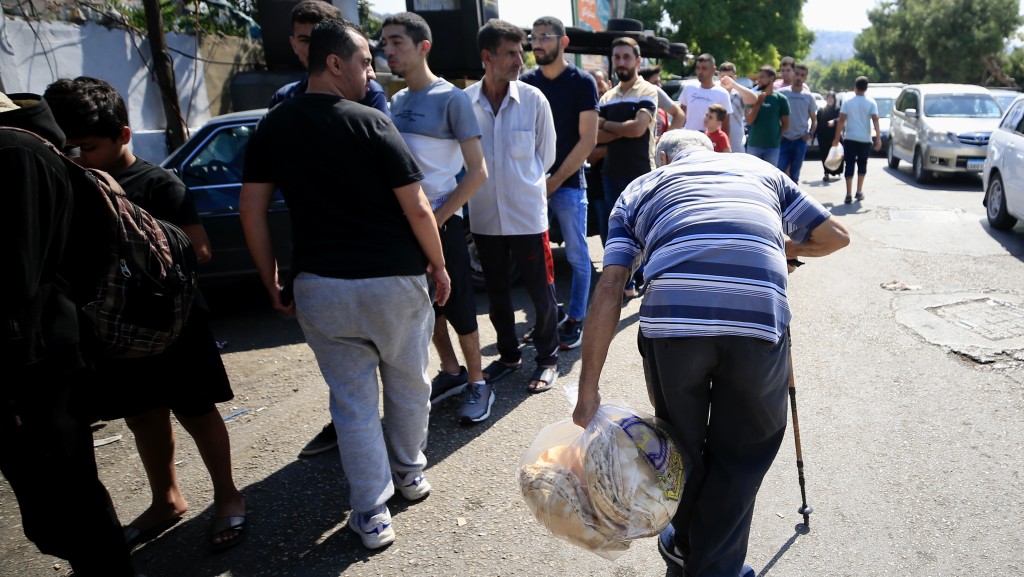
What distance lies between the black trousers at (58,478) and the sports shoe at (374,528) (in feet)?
2.83

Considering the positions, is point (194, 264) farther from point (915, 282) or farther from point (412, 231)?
point (915, 282)

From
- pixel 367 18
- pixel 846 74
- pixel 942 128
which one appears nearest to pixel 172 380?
pixel 942 128

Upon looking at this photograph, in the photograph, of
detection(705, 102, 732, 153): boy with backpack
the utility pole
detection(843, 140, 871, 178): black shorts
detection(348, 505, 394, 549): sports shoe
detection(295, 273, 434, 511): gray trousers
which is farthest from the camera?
detection(843, 140, 871, 178): black shorts

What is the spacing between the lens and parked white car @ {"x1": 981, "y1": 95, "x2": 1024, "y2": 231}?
751cm

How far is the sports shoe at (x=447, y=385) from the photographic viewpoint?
4.20 meters

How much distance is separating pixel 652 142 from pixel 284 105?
366 cm

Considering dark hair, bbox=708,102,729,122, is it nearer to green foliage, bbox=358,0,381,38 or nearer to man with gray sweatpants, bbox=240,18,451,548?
man with gray sweatpants, bbox=240,18,451,548

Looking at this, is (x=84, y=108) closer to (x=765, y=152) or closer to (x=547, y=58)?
(x=547, y=58)

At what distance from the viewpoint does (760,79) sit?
8828 millimetres

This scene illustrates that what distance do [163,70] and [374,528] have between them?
7.41 metres

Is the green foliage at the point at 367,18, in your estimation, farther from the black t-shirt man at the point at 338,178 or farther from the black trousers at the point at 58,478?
the black trousers at the point at 58,478

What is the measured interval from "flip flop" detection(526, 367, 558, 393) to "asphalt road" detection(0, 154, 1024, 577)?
7 centimetres

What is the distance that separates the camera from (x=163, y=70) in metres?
8.24

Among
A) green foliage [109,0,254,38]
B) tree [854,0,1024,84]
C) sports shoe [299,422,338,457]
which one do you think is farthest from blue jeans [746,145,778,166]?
tree [854,0,1024,84]
